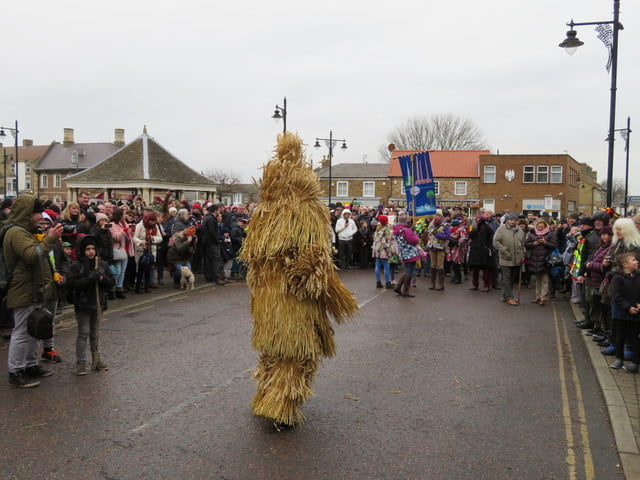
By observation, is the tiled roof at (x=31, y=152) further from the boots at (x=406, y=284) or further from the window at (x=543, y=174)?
the boots at (x=406, y=284)

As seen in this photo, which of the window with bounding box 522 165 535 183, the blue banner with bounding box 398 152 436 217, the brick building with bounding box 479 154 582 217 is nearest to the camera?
the blue banner with bounding box 398 152 436 217

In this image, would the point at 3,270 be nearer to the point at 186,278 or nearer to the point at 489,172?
the point at 186,278

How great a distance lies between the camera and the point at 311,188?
4824 millimetres

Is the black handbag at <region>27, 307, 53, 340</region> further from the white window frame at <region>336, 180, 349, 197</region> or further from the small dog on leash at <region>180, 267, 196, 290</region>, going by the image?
the white window frame at <region>336, 180, 349, 197</region>

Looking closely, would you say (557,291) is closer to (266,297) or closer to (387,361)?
(387,361)

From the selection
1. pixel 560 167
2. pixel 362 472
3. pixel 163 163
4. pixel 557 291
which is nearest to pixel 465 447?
pixel 362 472

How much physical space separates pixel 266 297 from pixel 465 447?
84.2 inches

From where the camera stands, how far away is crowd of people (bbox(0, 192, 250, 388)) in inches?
234

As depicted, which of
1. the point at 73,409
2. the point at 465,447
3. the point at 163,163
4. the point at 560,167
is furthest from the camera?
the point at 560,167

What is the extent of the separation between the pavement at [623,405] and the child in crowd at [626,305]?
24cm

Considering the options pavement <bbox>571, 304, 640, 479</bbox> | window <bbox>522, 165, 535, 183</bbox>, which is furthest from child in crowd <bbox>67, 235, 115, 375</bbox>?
window <bbox>522, 165, 535, 183</bbox>

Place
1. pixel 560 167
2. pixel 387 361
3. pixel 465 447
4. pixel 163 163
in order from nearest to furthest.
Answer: pixel 465 447, pixel 387 361, pixel 163 163, pixel 560 167

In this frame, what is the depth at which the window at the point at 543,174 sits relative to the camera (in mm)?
51938

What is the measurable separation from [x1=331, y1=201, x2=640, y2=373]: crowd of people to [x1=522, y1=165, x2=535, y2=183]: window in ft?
121
